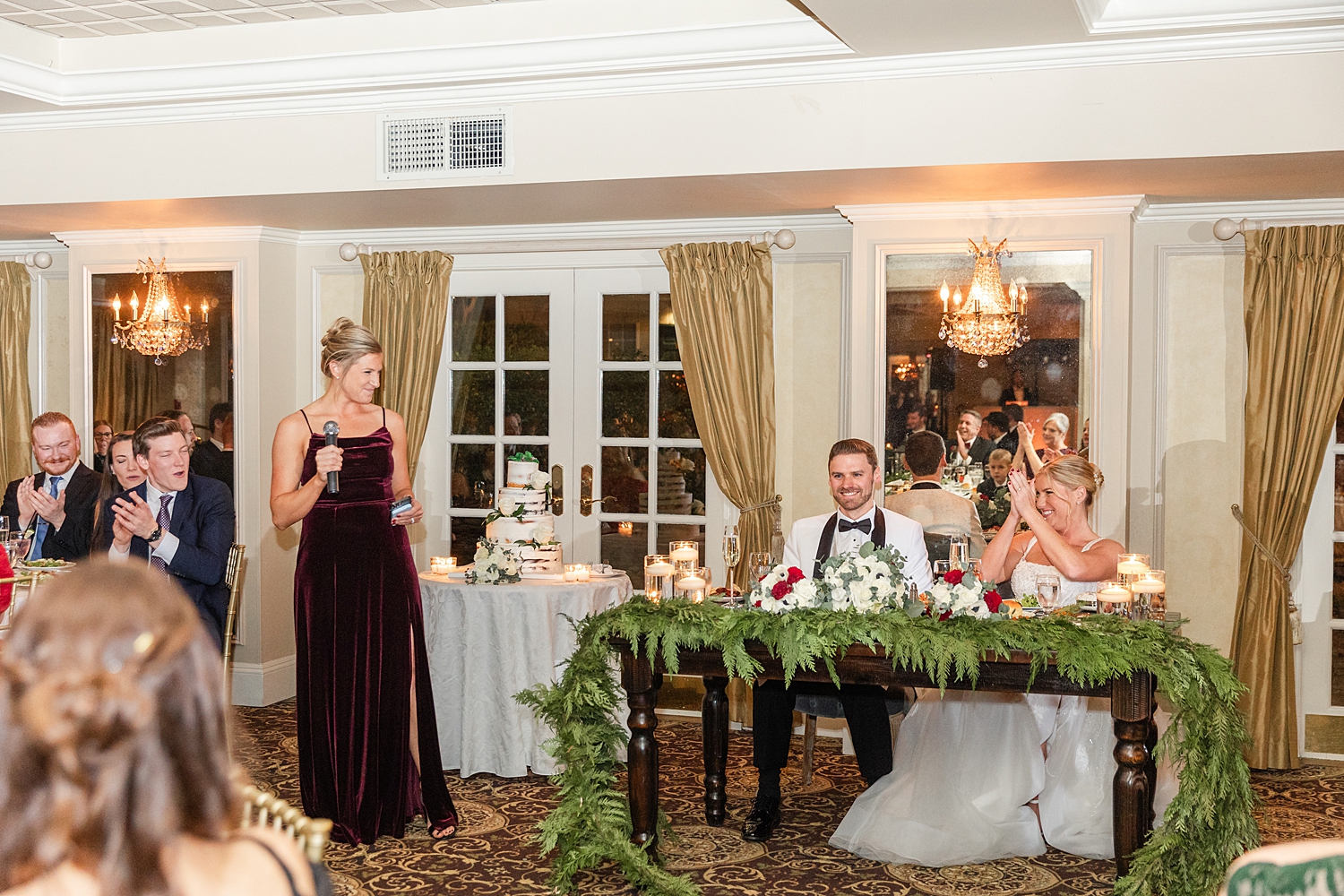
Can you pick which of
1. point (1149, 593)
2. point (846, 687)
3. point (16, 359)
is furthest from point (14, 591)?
point (16, 359)

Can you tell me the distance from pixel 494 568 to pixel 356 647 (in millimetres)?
1160

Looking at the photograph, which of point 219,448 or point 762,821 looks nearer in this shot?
point 762,821

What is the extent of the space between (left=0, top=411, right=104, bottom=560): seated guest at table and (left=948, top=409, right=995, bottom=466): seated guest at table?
4119 mm

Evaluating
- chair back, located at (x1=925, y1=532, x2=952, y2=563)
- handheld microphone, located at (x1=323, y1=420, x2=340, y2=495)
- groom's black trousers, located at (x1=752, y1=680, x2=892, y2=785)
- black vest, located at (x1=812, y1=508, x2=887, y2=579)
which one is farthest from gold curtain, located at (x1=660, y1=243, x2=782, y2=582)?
handheld microphone, located at (x1=323, y1=420, x2=340, y2=495)

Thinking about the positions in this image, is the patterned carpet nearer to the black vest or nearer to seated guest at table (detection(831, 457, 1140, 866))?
seated guest at table (detection(831, 457, 1140, 866))

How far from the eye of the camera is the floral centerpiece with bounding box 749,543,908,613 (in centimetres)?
414

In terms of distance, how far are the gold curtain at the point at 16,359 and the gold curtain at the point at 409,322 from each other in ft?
8.29

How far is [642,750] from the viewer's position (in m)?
4.32

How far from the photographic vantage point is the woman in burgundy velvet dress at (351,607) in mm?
4730

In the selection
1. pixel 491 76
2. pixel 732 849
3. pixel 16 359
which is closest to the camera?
pixel 732 849

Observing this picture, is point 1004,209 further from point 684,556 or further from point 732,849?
point 732,849

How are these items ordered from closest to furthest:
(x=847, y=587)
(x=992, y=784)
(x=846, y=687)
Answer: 1. (x=847, y=587)
2. (x=992, y=784)
3. (x=846, y=687)

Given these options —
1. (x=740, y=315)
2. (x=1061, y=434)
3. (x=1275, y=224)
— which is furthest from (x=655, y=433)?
(x=1275, y=224)

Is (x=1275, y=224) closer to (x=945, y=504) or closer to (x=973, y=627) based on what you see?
(x=945, y=504)
